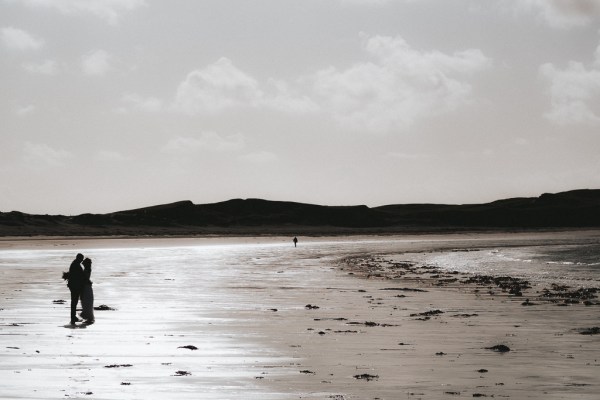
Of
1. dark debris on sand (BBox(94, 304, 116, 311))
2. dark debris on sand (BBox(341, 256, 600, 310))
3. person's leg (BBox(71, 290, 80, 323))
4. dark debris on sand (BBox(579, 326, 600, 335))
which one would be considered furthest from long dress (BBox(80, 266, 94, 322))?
dark debris on sand (BBox(579, 326, 600, 335))

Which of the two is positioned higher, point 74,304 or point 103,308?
point 74,304

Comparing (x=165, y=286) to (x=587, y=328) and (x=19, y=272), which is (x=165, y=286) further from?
(x=587, y=328)

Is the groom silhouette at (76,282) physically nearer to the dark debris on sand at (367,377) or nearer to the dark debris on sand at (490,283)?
the dark debris on sand at (490,283)

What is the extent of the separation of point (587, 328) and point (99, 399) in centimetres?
1048

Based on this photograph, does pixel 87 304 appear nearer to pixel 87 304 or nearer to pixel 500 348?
pixel 87 304

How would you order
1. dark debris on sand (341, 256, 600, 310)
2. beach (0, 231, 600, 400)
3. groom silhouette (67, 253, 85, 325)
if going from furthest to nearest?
dark debris on sand (341, 256, 600, 310)
groom silhouette (67, 253, 85, 325)
beach (0, 231, 600, 400)

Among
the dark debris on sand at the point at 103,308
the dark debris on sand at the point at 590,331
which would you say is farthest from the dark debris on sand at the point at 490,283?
the dark debris on sand at the point at 103,308

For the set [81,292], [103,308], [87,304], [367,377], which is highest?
[81,292]

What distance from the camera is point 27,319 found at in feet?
58.4

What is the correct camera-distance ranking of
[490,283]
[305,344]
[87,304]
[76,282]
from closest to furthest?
[305,344] < [87,304] < [76,282] < [490,283]

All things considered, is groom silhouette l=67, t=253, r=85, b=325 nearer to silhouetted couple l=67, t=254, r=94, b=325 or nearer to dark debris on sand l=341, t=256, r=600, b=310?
silhouetted couple l=67, t=254, r=94, b=325

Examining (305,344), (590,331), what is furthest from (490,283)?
(305,344)

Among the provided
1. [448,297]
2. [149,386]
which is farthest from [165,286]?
[149,386]

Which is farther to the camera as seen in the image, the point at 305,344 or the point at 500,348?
the point at 305,344
